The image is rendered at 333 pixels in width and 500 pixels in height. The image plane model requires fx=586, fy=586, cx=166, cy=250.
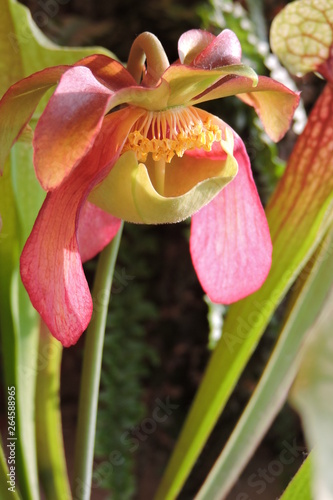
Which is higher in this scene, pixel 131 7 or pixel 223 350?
pixel 131 7

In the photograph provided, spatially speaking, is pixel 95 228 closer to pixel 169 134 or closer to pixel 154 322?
pixel 169 134

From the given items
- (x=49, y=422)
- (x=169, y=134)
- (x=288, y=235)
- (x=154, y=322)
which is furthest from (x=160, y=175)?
(x=154, y=322)

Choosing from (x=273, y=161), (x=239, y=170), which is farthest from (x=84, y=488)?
(x=273, y=161)

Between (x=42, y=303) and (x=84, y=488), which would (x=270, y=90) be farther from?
(x=84, y=488)

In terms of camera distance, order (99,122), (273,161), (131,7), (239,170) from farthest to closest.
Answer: (131,7) → (273,161) → (239,170) → (99,122)

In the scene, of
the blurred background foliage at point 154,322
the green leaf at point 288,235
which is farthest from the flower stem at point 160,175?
the blurred background foliage at point 154,322

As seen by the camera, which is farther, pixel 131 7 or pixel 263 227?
pixel 131 7

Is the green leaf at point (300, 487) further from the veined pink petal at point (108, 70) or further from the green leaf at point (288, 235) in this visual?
the veined pink petal at point (108, 70)
